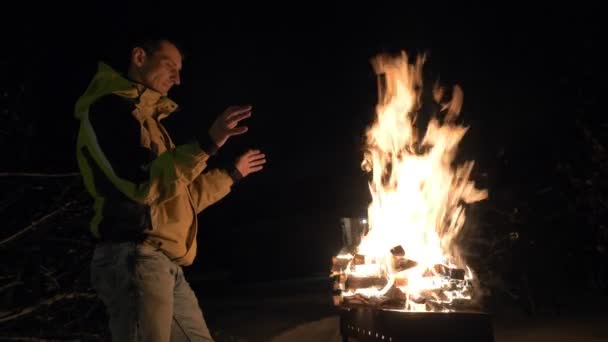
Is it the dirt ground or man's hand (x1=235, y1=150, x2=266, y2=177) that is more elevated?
man's hand (x1=235, y1=150, x2=266, y2=177)

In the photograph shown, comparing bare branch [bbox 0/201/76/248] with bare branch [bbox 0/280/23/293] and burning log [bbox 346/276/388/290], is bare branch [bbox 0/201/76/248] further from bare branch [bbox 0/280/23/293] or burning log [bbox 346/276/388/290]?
burning log [bbox 346/276/388/290]

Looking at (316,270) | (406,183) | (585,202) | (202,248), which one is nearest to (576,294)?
(585,202)

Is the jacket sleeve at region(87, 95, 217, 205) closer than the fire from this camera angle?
Yes

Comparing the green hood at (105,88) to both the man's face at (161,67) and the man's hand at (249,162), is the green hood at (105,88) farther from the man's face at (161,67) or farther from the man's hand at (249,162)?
the man's hand at (249,162)

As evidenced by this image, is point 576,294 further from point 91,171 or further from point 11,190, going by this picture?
point 11,190

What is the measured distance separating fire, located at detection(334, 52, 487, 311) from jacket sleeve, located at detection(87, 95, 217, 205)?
→ 91.0 inches

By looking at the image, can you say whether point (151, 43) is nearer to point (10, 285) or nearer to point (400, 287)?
point (400, 287)

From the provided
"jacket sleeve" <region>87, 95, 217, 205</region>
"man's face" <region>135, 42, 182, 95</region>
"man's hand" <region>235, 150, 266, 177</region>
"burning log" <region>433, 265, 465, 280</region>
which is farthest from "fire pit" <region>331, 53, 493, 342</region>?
"man's face" <region>135, 42, 182, 95</region>

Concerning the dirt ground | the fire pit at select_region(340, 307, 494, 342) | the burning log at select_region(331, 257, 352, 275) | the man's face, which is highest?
the man's face

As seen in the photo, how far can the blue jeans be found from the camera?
1901 millimetres

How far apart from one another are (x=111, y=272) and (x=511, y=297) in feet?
19.4

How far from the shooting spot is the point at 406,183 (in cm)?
453

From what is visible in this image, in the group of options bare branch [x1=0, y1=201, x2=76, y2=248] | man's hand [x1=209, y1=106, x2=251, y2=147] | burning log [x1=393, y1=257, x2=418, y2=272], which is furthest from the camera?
bare branch [x1=0, y1=201, x2=76, y2=248]

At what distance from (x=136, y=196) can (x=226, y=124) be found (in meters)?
0.56
